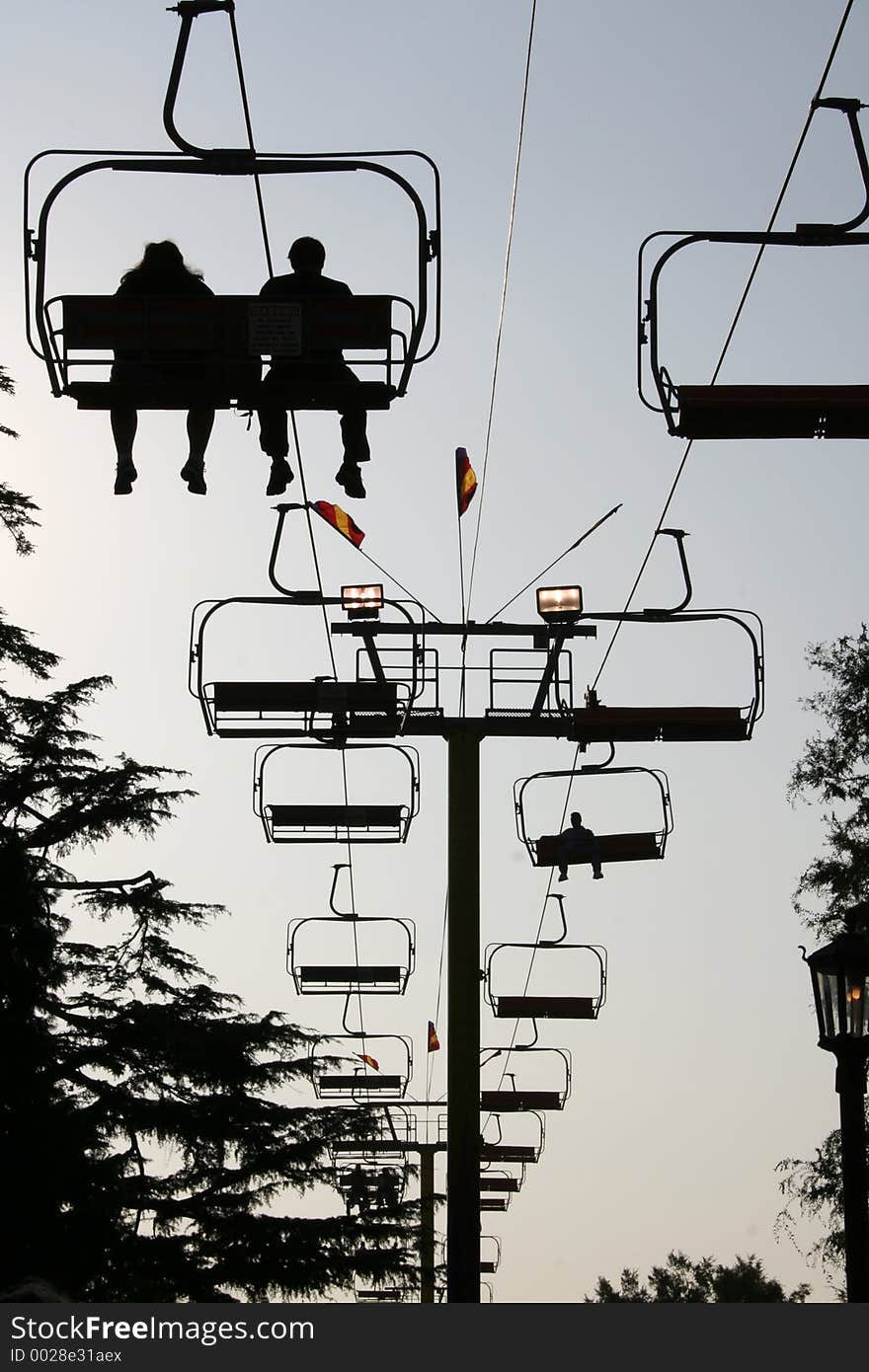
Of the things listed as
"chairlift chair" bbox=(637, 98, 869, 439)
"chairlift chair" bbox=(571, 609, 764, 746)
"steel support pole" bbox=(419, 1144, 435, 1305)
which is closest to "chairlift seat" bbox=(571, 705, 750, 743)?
"chairlift chair" bbox=(571, 609, 764, 746)

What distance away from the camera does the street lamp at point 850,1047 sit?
33.6 feet

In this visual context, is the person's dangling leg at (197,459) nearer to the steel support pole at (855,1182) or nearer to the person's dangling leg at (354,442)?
the person's dangling leg at (354,442)

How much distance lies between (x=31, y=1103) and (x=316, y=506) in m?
10.3

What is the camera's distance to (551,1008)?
2206 cm

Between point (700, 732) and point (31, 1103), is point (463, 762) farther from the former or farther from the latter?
point (31, 1103)

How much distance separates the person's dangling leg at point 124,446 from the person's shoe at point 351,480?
3.01ft

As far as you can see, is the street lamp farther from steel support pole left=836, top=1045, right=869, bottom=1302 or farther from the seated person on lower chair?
the seated person on lower chair

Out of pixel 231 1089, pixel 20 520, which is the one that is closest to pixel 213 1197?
pixel 231 1089

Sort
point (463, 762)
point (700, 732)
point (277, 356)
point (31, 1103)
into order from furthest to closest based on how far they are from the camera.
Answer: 1. point (31, 1103)
2. point (463, 762)
3. point (700, 732)
4. point (277, 356)

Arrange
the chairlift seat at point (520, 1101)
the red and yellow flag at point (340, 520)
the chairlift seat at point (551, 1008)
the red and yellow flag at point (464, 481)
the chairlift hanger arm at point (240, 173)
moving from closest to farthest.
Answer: the chairlift hanger arm at point (240, 173)
the red and yellow flag at point (340, 520)
the red and yellow flag at point (464, 481)
the chairlift seat at point (551, 1008)
the chairlift seat at point (520, 1101)

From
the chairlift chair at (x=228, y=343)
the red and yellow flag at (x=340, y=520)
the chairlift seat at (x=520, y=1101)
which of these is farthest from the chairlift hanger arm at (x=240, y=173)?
the chairlift seat at (x=520, y=1101)

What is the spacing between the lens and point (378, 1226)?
26844 mm

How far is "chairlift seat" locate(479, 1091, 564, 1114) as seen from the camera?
2658 centimetres

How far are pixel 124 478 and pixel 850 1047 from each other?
4387 millimetres
